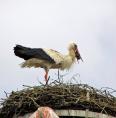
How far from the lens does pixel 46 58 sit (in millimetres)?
11961

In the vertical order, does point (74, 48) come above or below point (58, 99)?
above

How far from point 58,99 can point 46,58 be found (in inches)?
101

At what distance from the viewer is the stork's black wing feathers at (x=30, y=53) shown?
37.2 feet

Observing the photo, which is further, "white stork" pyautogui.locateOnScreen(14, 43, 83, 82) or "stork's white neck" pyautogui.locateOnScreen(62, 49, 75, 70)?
"stork's white neck" pyautogui.locateOnScreen(62, 49, 75, 70)

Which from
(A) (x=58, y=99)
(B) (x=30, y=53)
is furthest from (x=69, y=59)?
(A) (x=58, y=99)

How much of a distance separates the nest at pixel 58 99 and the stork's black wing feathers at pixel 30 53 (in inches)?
58.6

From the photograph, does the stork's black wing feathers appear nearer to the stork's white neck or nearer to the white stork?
the white stork

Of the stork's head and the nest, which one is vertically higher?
the stork's head

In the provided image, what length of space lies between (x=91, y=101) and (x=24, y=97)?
3.96ft

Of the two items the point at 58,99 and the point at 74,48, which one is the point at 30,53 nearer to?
the point at 74,48

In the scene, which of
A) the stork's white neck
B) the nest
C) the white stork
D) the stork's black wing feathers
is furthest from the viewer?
the stork's white neck

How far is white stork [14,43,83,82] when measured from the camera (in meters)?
11.6

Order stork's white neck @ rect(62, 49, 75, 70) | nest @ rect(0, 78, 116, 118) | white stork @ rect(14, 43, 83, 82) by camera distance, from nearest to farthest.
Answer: nest @ rect(0, 78, 116, 118)
white stork @ rect(14, 43, 83, 82)
stork's white neck @ rect(62, 49, 75, 70)

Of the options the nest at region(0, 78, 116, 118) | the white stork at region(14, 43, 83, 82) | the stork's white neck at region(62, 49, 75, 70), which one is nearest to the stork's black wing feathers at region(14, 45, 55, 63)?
the white stork at region(14, 43, 83, 82)
